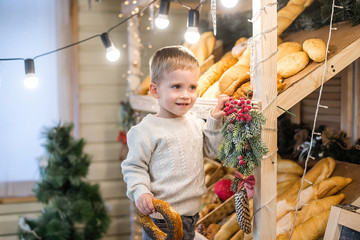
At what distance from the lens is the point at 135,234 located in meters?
3.29

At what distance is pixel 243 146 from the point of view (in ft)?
5.08

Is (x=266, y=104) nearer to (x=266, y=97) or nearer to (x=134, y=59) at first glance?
(x=266, y=97)

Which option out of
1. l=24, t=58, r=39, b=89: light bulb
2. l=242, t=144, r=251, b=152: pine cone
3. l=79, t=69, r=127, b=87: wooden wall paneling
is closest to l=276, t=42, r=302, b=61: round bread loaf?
l=242, t=144, r=251, b=152: pine cone

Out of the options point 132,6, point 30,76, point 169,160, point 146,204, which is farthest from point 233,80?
point 132,6

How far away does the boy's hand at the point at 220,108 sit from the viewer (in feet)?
5.45

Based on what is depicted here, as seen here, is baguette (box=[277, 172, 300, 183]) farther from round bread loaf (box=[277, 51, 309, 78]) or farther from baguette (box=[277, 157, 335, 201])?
round bread loaf (box=[277, 51, 309, 78])

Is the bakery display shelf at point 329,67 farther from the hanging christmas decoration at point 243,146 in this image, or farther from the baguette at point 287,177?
the baguette at point 287,177

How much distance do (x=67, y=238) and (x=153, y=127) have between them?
155cm

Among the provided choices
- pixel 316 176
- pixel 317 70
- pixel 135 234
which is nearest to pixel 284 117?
pixel 316 176

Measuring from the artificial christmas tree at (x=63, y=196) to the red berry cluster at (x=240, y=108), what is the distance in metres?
1.69

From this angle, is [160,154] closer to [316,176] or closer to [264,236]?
[264,236]

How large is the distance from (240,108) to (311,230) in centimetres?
61

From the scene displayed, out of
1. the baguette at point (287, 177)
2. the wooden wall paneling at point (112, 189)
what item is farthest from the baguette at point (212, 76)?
the wooden wall paneling at point (112, 189)

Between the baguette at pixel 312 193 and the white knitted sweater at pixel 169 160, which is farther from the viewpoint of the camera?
the baguette at pixel 312 193
